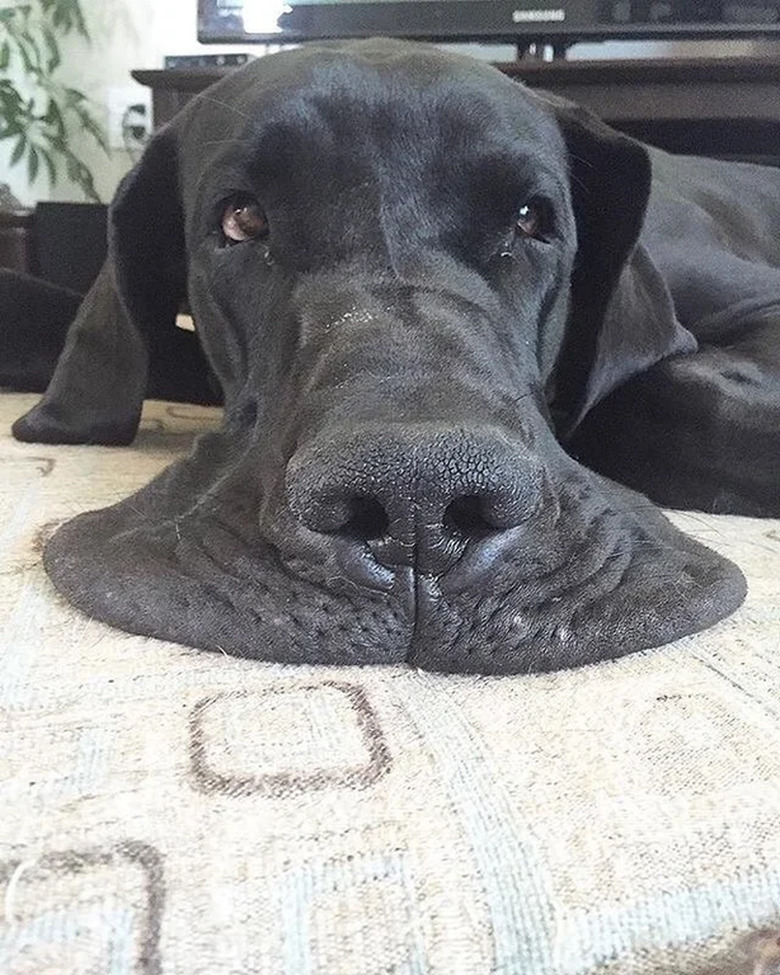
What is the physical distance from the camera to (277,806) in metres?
0.62

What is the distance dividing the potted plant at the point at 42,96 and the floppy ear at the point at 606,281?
307 cm

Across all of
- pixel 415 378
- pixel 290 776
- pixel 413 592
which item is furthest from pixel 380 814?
pixel 415 378

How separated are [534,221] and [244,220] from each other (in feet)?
1.00

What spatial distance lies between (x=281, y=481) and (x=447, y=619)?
6.4 inches

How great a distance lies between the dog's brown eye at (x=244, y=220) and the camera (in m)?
1.17

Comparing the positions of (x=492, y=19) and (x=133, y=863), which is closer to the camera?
(x=133, y=863)

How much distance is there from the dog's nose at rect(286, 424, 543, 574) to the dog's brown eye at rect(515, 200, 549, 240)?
0.46 m

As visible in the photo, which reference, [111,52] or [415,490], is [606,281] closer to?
[415,490]

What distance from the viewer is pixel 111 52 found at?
4.17 meters

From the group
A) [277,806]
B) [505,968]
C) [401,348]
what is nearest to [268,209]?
[401,348]

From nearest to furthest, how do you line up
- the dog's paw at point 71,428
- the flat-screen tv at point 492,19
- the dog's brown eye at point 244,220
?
the dog's brown eye at point 244,220
the dog's paw at point 71,428
the flat-screen tv at point 492,19

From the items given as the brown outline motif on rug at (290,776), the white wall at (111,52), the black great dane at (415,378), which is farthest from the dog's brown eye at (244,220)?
the white wall at (111,52)

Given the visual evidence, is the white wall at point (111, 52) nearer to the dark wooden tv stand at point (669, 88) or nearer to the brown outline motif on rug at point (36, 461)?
the dark wooden tv stand at point (669, 88)

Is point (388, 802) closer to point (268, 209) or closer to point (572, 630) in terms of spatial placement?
point (572, 630)
